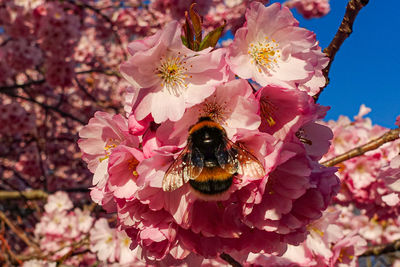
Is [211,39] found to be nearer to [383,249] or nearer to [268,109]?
[268,109]

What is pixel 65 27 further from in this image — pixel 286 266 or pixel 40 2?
pixel 286 266

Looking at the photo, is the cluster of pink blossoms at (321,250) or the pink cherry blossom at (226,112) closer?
the pink cherry blossom at (226,112)

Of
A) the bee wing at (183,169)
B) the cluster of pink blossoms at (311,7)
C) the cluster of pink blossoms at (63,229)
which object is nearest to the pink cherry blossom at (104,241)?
the cluster of pink blossoms at (63,229)

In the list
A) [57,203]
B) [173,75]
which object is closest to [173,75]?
[173,75]

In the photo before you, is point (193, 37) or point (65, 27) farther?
point (65, 27)

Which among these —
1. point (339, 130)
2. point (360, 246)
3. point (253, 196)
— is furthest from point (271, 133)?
point (339, 130)

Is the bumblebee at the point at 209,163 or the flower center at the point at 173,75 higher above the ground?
the flower center at the point at 173,75

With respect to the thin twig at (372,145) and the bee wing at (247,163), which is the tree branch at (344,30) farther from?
the thin twig at (372,145)

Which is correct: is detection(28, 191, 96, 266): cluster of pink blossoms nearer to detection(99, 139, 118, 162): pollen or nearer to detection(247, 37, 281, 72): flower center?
detection(99, 139, 118, 162): pollen
